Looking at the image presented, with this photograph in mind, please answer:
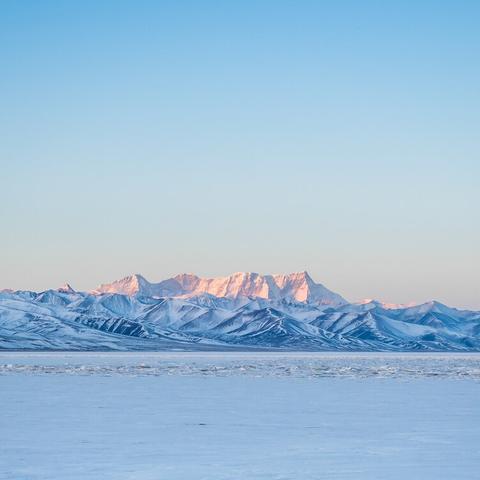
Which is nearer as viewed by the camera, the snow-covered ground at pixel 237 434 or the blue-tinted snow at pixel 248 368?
the snow-covered ground at pixel 237 434

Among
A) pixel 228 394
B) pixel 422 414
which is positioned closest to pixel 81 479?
pixel 422 414

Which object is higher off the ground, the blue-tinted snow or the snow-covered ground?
the blue-tinted snow

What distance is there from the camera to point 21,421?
90.1ft

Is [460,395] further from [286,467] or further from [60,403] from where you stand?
[286,467]

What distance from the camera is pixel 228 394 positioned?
40656mm

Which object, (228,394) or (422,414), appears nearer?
(422,414)

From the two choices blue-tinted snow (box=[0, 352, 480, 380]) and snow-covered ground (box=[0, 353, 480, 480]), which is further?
blue-tinted snow (box=[0, 352, 480, 380])

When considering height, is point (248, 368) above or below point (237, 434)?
above

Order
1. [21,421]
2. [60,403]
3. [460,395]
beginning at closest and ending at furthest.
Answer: [21,421] < [60,403] < [460,395]

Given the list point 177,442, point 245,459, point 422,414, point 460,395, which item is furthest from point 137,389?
point 245,459

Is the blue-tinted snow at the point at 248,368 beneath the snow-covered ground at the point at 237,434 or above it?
above

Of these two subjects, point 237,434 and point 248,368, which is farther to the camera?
point 248,368

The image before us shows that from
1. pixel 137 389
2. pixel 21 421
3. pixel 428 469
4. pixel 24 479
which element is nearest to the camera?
pixel 24 479

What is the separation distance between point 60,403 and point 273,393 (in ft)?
34.8
